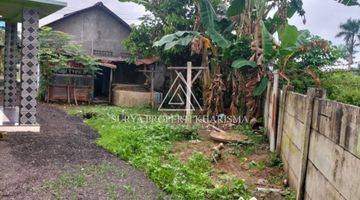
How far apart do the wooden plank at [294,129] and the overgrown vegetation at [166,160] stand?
1063 mm

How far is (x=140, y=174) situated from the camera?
6.55 metres

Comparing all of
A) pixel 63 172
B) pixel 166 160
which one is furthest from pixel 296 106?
pixel 63 172

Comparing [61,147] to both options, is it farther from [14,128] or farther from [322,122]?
[322,122]

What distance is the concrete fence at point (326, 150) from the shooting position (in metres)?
2.94

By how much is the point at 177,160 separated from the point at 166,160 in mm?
283

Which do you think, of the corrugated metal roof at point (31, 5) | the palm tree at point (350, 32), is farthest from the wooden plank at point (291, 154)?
the palm tree at point (350, 32)

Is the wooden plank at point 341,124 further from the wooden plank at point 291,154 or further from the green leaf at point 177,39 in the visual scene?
the green leaf at point 177,39

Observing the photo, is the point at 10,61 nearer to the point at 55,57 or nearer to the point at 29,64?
the point at 29,64

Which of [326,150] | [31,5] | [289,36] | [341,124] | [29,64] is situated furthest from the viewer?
[289,36]

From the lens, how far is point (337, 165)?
130 inches

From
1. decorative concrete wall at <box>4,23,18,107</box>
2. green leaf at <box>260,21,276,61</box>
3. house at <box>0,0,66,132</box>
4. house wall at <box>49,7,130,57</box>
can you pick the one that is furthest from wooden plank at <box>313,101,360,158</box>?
house wall at <box>49,7,130,57</box>

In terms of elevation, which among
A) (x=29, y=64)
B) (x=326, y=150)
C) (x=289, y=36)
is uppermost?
(x=289, y=36)

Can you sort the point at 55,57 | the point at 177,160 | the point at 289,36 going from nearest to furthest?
the point at 177,160 → the point at 289,36 → the point at 55,57

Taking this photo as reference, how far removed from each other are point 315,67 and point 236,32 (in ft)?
10.7
